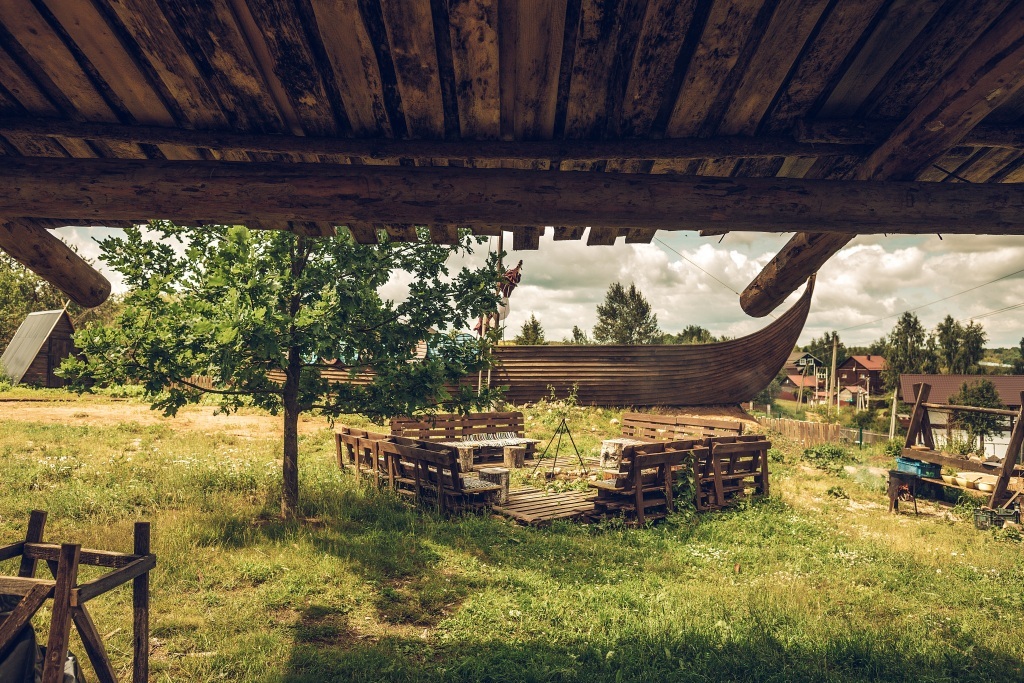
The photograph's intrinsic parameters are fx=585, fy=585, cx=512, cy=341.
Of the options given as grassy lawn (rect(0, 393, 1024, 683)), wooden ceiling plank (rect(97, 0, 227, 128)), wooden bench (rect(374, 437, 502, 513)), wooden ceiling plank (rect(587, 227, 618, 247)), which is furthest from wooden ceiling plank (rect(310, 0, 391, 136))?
wooden bench (rect(374, 437, 502, 513))

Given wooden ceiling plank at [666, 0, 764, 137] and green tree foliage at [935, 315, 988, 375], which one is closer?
wooden ceiling plank at [666, 0, 764, 137]

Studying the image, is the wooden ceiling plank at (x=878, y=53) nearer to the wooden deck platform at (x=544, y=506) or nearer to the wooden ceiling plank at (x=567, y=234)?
the wooden ceiling plank at (x=567, y=234)

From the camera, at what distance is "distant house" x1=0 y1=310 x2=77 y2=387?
24.3m

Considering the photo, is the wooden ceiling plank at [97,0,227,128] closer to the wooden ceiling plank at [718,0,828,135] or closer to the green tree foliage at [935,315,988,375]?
the wooden ceiling plank at [718,0,828,135]

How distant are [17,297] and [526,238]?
1490 inches

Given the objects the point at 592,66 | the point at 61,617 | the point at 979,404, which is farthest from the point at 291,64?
the point at 979,404

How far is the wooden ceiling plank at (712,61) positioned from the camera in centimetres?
254

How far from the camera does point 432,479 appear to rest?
9.84 m

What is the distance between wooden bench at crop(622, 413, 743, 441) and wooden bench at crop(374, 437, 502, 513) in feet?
19.7

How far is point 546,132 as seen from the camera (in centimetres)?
332

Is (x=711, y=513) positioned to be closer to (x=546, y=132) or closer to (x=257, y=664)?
(x=257, y=664)

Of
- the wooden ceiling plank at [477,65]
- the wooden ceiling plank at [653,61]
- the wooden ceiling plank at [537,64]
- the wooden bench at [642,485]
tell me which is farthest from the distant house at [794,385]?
the wooden ceiling plank at [477,65]

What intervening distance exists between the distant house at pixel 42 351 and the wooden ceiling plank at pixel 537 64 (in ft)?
89.3

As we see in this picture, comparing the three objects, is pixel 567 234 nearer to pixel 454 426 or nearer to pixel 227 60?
pixel 227 60
